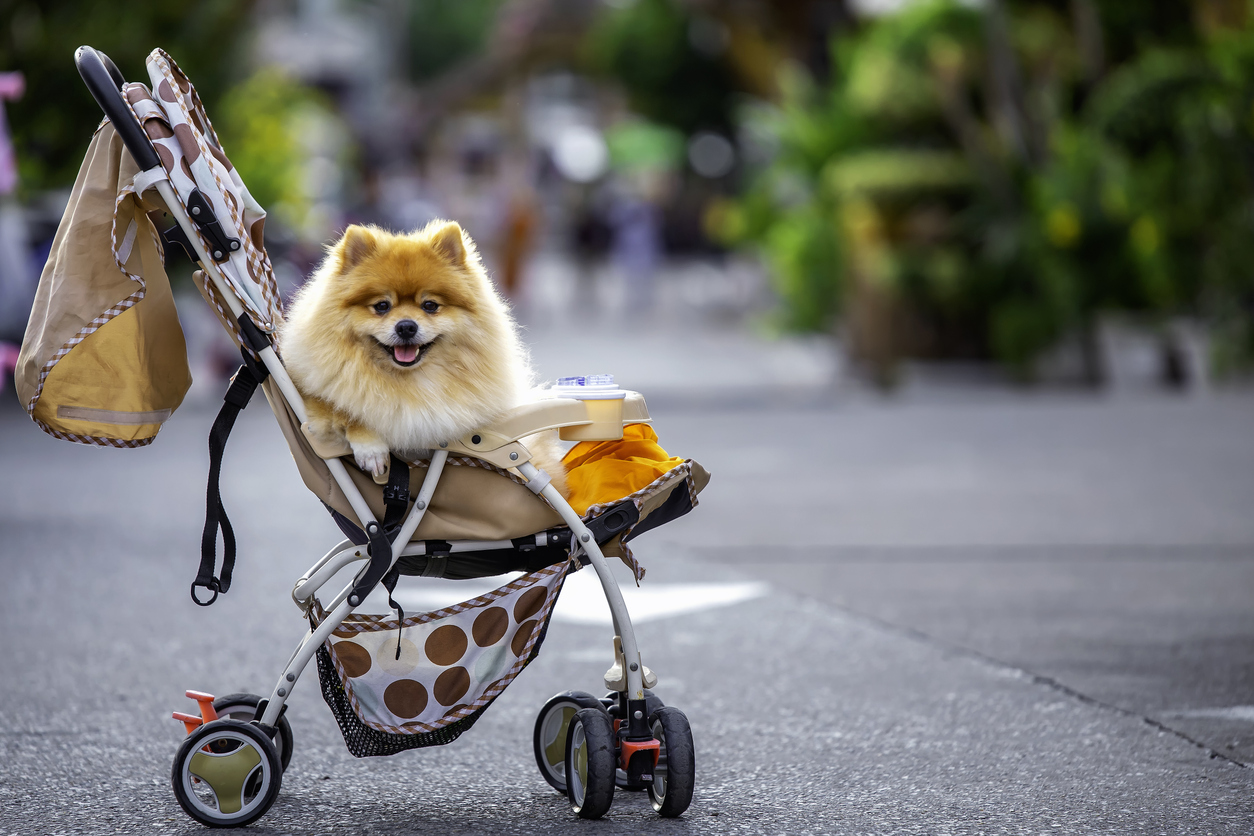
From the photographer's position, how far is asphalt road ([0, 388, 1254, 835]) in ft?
12.0

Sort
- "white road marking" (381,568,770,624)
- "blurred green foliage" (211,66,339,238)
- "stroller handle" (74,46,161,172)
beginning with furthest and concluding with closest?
"blurred green foliage" (211,66,339,238) < "white road marking" (381,568,770,624) < "stroller handle" (74,46,161,172)

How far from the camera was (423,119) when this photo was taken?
40.8m

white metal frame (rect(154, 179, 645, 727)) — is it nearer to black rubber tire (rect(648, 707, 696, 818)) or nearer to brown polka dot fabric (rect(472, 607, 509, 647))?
black rubber tire (rect(648, 707, 696, 818))

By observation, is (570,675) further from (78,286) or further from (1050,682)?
(78,286)

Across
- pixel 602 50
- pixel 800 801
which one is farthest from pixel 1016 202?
pixel 602 50

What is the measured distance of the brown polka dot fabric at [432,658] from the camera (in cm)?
344

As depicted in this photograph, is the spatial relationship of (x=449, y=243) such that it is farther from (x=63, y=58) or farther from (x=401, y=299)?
(x=63, y=58)

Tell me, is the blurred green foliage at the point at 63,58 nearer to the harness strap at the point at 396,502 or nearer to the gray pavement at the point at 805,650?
the gray pavement at the point at 805,650

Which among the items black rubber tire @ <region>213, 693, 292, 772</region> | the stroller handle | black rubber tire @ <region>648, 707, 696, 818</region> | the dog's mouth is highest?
the stroller handle

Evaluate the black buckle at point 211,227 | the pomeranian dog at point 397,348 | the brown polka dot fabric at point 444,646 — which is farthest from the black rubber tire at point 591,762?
the black buckle at point 211,227


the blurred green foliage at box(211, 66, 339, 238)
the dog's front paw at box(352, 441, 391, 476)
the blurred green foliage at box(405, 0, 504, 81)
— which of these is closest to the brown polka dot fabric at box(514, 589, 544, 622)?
the dog's front paw at box(352, 441, 391, 476)

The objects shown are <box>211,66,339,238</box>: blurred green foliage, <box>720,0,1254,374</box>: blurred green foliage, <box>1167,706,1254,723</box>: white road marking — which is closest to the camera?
<box>1167,706,1254,723</box>: white road marking

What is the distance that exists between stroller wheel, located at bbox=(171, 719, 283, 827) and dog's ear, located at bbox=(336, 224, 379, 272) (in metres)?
1.12

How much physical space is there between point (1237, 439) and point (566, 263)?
29.4 metres
